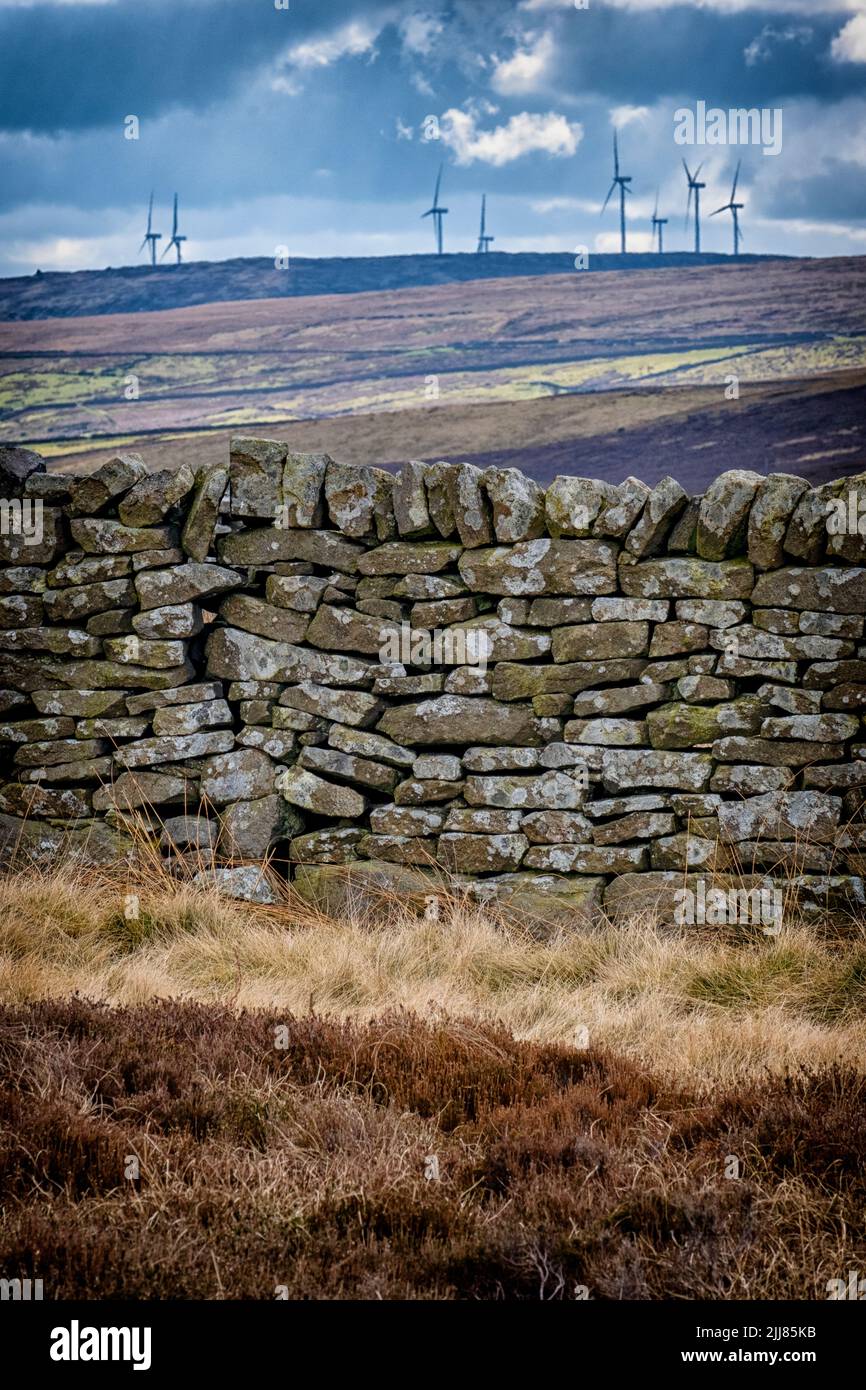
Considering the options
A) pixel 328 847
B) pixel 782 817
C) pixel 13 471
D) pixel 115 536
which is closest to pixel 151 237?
pixel 13 471

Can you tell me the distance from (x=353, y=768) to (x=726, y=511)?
3.19 meters

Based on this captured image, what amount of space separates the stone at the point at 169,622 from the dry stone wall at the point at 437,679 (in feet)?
0.07

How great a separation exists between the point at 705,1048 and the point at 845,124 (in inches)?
1598

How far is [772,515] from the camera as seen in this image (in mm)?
6953

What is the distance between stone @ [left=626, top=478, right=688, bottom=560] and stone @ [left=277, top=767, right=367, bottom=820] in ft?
8.84

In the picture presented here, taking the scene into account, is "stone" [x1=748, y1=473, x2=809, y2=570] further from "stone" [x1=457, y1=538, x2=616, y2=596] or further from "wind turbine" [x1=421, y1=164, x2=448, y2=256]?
"wind turbine" [x1=421, y1=164, x2=448, y2=256]

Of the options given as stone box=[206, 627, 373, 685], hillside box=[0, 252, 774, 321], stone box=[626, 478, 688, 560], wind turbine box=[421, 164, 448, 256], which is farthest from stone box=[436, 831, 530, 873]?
wind turbine box=[421, 164, 448, 256]

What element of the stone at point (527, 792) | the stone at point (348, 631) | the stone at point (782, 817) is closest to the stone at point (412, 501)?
the stone at point (348, 631)

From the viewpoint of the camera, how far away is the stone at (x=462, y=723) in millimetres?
7477

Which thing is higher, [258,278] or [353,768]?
[258,278]

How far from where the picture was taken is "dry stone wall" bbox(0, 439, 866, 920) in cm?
705

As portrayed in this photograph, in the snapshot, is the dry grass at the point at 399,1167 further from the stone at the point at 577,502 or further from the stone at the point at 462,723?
the stone at the point at 577,502

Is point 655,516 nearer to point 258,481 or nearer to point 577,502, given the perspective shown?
point 577,502
